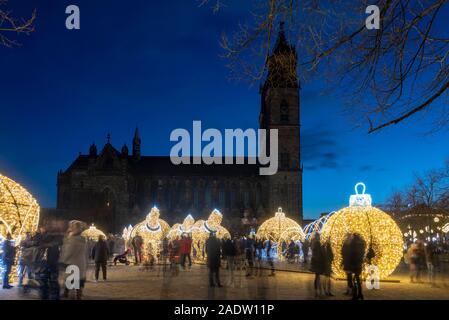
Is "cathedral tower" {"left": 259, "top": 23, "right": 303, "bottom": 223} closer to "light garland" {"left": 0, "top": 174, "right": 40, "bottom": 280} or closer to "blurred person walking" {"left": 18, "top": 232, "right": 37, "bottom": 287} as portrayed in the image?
"light garland" {"left": 0, "top": 174, "right": 40, "bottom": 280}

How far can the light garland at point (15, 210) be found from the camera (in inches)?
561

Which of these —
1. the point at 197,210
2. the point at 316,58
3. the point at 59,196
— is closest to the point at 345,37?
the point at 316,58

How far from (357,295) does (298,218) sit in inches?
2228

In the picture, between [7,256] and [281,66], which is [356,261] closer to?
[281,66]

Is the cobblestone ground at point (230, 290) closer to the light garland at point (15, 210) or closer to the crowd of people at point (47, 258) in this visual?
the crowd of people at point (47, 258)

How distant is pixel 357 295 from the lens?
A: 1157cm

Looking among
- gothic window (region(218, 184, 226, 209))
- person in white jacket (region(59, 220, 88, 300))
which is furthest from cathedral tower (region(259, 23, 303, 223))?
person in white jacket (region(59, 220, 88, 300))

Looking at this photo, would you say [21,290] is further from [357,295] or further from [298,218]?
[298,218]

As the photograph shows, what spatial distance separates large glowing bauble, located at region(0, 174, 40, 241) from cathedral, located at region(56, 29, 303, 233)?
4690cm

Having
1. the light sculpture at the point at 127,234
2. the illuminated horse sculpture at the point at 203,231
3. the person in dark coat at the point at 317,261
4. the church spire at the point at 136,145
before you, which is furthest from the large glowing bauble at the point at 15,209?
the church spire at the point at 136,145

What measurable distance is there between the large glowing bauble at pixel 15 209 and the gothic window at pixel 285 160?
55.6 meters

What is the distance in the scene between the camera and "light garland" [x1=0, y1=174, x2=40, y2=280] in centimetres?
1426

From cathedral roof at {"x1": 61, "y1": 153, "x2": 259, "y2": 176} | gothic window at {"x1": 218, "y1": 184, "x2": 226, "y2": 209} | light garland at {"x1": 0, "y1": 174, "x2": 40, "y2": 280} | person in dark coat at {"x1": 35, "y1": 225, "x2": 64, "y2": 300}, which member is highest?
cathedral roof at {"x1": 61, "y1": 153, "x2": 259, "y2": 176}

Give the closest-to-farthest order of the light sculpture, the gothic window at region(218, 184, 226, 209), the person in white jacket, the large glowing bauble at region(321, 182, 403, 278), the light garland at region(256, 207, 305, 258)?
the person in white jacket < the large glowing bauble at region(321, 182, 403, 278) < the light garland at region(256, 207, 305, 258) < the light sculpture < the gothic window at region(218, 184, 226, 209)
